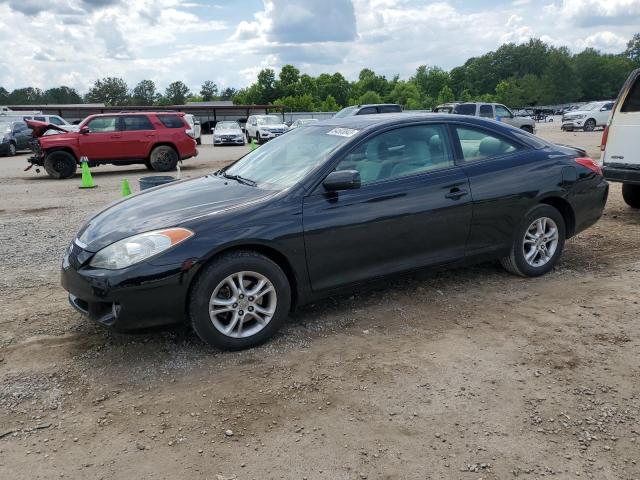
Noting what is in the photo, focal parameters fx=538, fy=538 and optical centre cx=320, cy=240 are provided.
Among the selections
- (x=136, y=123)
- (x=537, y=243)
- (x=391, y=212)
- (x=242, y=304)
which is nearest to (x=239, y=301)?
(x=242, y=304)

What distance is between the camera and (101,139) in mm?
14922

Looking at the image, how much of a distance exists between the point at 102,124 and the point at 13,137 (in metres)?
11.7

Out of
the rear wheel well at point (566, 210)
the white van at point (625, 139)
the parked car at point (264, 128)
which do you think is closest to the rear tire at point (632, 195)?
the white van at point (625, 139)

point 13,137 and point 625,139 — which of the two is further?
point 13,137

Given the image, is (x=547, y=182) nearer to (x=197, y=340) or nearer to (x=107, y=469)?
(x=197, y=340)

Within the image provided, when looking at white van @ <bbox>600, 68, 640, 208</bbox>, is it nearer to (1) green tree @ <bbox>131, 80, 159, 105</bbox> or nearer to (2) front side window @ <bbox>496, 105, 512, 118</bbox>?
(2) front side window @ <bbox>496, 105, 512, 118</bbox>

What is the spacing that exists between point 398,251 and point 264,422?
1872 mm

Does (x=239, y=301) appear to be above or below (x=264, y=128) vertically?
below

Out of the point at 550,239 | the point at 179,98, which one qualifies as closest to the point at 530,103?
the point at 179,98

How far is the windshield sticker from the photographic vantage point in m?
4.39

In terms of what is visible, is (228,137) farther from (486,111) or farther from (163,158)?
(163,158)

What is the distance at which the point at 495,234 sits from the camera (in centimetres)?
483

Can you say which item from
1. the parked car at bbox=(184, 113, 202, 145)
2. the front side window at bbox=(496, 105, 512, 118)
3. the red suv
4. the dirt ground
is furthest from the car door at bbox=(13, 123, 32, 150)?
the dirt ground

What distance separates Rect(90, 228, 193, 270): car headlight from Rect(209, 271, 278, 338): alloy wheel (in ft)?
1.42
